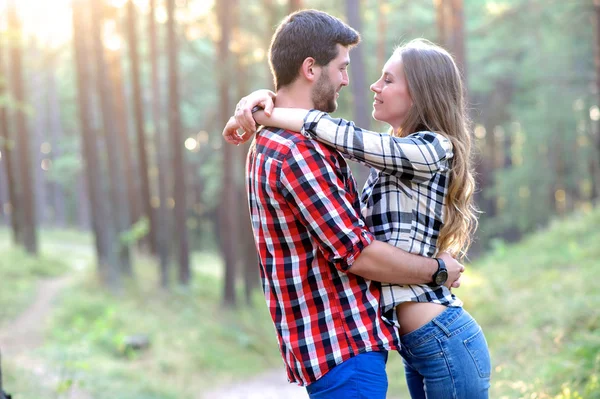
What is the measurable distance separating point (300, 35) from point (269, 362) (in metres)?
13.8

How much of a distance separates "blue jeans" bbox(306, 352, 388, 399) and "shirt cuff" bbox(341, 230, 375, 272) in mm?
369

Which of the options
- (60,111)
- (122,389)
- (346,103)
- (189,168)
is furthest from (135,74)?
(60,111)

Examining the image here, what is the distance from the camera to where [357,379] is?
2.85 meters

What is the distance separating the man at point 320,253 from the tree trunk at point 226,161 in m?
15.5

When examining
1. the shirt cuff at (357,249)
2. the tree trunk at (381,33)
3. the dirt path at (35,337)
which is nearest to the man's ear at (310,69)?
the shirt cuff at (357,249)

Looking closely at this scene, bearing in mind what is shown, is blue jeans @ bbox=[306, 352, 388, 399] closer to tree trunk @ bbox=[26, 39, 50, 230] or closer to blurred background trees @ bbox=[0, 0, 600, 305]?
blurred background trees @ bbox=[0, 0, 600, 305]

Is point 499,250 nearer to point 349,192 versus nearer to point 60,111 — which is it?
point 349,192

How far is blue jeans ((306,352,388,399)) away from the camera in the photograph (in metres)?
2.86

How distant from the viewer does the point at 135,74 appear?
21562mm

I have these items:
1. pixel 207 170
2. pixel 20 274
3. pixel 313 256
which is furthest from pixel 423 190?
pixel 207 170

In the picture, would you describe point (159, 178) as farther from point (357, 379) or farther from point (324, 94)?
point (357, 379)

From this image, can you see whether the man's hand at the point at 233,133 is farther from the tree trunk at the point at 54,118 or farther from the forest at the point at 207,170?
the tree trunk at the point at 54,118

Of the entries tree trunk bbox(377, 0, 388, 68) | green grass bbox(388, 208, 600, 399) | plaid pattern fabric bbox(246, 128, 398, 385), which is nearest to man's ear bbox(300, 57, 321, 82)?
plaid pattern fabric bbox(246, 128, 398, 385)

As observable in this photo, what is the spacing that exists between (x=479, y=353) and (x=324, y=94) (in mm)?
1315
